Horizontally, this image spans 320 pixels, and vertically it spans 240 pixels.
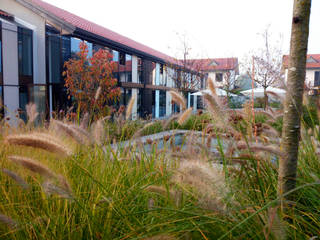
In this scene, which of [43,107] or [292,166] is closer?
[292,166]

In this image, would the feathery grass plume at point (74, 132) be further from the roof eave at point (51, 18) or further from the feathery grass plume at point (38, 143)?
the roof eave at point (51, 18)

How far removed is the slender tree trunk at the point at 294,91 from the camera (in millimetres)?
1354

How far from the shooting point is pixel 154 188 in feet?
4.22

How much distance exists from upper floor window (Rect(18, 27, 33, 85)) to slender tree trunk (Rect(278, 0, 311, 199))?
1186cm

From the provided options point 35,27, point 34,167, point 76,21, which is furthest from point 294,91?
point 76,21

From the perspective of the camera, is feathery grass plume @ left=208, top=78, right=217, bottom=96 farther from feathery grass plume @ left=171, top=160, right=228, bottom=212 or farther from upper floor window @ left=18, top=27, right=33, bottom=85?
upper floor window @ left=18, top=27, right=33, bottom=85

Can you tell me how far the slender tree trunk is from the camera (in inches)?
53.3

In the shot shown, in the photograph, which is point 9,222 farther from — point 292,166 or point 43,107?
point 43,107

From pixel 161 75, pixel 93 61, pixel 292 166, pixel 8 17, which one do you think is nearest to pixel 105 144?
pixel 292 166

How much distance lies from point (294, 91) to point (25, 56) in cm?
1236

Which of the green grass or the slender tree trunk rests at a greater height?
the slender tree trunk

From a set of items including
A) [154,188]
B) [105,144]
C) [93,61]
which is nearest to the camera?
[154,188]

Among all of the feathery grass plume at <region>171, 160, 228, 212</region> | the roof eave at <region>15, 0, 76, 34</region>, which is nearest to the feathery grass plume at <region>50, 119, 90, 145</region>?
the feathery grass plume at <region>171, 160, 228, 212</region>

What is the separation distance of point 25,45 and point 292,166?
12553 mm
